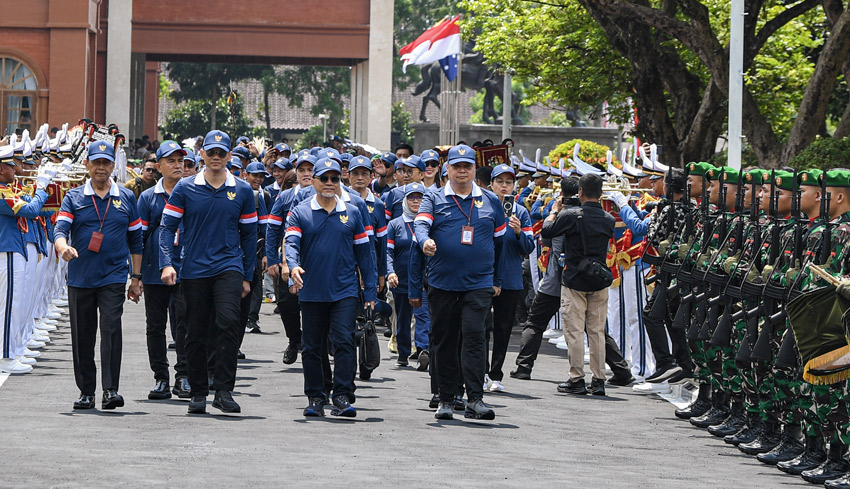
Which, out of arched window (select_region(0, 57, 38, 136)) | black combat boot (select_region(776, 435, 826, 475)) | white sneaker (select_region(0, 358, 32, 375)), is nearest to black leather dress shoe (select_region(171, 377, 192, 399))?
white sneaker (select_region(0, 358, 32, 375))

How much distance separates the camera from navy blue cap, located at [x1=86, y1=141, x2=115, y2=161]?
1223 cm

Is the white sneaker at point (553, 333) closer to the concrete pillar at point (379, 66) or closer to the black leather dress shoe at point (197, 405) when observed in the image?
the black leather dress shoe at point (197, 405)

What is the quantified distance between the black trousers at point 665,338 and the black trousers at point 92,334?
4298mm

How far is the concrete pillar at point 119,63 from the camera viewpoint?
45.9 meters

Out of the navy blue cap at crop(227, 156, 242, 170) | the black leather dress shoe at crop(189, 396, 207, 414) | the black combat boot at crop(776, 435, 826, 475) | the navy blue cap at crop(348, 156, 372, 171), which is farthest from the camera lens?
the navy blue cap at crop(227, 156, 242, 170)

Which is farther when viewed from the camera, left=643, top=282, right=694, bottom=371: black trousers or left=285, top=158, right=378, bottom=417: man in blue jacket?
left=643, top=282, right=694, bottom=371: black trousers

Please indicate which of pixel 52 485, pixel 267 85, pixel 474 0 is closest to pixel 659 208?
pixel 52 485

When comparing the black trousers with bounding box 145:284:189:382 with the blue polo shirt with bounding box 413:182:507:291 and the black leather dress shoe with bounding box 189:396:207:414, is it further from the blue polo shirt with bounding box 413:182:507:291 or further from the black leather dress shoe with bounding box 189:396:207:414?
the blue polo shirt with bounding box 413:182:507:291

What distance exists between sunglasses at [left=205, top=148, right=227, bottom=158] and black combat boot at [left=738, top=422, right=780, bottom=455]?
445 centimetres

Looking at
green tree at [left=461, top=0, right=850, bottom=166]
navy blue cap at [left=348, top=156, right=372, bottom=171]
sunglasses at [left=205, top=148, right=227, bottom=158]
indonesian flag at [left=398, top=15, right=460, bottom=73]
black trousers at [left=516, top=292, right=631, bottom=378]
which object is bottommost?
black trousers at [left=516, top=292, right=631, bottom=378]

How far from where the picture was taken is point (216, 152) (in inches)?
473

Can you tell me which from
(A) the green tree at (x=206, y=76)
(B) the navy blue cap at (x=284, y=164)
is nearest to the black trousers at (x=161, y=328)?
(B) the navy blue cap at (x=284, y=164)

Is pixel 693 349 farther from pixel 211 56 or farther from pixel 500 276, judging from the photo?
pixel 211 56

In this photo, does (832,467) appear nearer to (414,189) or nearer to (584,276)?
(584,276)
